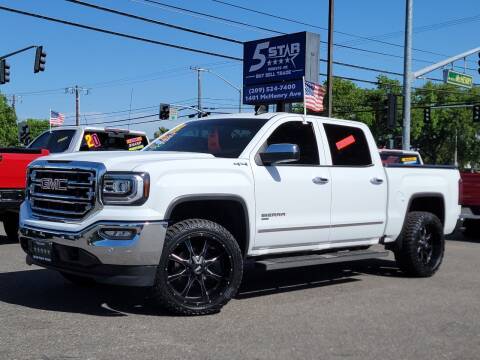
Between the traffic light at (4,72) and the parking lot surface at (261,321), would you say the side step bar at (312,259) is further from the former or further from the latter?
the traffic light at (4,72)

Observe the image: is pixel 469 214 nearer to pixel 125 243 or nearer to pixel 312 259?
pixel 312 259

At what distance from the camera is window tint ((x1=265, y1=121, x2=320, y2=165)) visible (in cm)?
665

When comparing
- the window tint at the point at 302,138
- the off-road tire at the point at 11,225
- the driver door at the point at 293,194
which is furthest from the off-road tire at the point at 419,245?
the off-road tire at the point at 11,225

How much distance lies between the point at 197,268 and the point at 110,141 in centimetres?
762

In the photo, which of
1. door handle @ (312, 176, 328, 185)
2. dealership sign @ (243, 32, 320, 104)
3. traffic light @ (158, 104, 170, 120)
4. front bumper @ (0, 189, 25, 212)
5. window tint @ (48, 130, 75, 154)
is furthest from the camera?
traffic light @ (158, 104, 170, 120)

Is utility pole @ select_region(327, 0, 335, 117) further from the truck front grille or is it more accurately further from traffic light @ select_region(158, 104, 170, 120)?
traffic light @ select_region(158, 104, 170, 120)

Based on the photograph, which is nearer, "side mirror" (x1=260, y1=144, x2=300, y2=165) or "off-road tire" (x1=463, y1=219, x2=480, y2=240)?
"side mirror" (x1=260, y1=144, x2=300, y2=165)

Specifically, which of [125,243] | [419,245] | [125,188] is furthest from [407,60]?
[125,243]

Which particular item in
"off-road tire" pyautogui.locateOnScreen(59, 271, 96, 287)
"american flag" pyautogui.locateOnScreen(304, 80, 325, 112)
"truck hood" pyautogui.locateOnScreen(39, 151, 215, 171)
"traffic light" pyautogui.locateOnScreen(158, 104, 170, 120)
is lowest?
"off-road tire" pyautogui.locateOnScreen(59, 271, 96, 287)

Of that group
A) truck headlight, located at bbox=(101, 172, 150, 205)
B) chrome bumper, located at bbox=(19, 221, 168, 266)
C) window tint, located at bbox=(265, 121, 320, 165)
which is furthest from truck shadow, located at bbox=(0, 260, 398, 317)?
window tint, located at bbox=(265, 121, 320, 165)

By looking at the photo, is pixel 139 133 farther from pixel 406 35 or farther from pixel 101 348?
pixel 406 35

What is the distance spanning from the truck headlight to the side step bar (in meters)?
1.52

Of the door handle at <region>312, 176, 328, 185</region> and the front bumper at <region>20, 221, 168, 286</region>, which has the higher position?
the door handle at <region>312, 176, 328, 185</region>

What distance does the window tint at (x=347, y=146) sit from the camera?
705 centimetres
